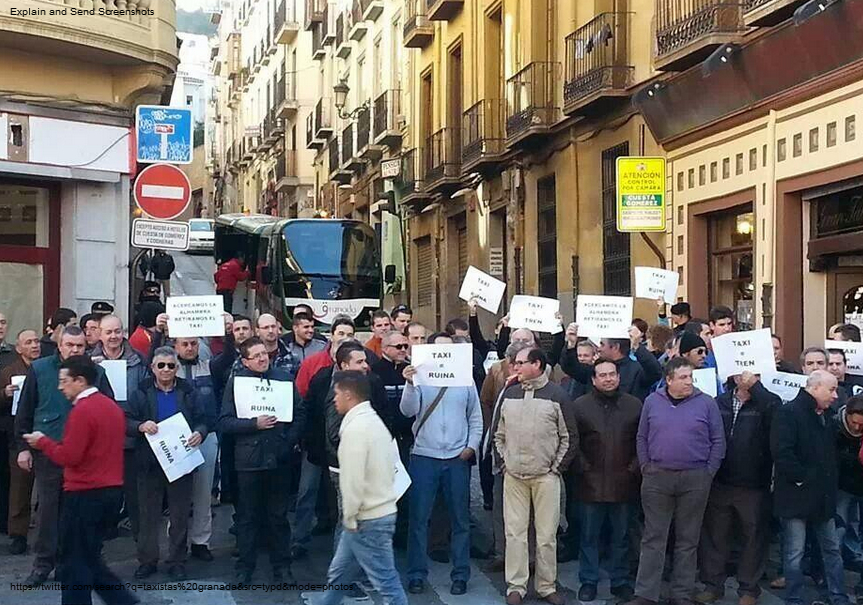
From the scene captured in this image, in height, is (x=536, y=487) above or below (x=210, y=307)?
below

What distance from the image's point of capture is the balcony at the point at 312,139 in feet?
136

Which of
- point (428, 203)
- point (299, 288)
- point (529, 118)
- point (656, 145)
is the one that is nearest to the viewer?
point (656, 145)

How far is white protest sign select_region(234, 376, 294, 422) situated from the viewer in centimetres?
878

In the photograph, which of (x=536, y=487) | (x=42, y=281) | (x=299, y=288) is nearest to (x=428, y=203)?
(x=299, y=288)

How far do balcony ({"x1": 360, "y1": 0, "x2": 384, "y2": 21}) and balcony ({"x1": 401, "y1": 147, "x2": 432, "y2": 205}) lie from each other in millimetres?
5099

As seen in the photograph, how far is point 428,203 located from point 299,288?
7.09 m

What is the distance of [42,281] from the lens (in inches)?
574

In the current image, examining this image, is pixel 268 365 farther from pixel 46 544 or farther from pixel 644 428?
pixel 644 428

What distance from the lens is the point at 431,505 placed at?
30.1 ft

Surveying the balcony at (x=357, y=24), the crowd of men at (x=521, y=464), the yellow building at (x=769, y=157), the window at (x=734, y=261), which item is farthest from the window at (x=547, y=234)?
the balcony at (x=357, y=24)

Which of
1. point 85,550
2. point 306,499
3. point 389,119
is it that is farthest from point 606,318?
point 389,119

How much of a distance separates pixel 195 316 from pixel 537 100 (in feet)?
37.9

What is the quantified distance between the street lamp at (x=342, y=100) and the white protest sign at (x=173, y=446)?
26.5 metres

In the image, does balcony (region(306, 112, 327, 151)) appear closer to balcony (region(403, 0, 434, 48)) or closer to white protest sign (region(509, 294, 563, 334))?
balcony (region(403, 0, 434, 48))
